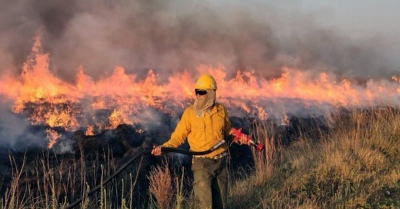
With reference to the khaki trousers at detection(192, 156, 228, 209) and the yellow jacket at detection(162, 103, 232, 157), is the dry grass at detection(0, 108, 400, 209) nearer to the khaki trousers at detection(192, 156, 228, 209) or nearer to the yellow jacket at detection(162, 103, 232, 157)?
the khaki trousers at detection(192, 156, 228, 209)

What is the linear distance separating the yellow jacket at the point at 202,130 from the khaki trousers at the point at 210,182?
12 centimetres

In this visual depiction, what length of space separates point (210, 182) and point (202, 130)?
1.90 ft

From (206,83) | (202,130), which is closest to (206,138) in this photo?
(202,130)

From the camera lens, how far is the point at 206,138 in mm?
4465

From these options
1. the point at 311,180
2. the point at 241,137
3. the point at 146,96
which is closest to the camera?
the point at 241,137

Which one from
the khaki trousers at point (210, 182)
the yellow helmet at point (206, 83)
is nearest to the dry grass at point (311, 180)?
the khaki trousers at point (210, 182)

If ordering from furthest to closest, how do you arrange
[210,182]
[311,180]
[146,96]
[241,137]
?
1. [146,96]
2. [311,180]
3. [241,137]
4. [210,182]

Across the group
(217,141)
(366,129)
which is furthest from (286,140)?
(217,141)

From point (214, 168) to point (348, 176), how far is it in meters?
2.28

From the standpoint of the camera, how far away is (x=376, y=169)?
6.12 meters

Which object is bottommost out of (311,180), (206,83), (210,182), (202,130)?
(311,180)

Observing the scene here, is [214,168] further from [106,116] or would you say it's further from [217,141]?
[106,116]

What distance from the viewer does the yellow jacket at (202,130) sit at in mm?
4465

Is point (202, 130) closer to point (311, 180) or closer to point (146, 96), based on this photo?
point (311, 180)
